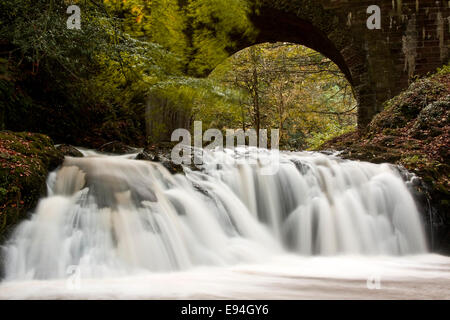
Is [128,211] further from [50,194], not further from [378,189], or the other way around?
[378,189]

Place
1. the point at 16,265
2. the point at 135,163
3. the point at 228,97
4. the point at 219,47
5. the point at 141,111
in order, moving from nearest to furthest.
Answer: the point at 16,265 → the point at 135,163 → the point at 228,97 → the point at 141,111 → the point at 219,47

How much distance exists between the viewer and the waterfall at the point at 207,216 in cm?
457

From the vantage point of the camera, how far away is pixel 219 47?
12.1 m

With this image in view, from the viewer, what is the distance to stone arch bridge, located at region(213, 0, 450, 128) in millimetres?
11836

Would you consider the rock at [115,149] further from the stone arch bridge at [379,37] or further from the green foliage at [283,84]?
the green foliage at [283,84]

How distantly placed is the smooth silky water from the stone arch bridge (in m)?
5.04

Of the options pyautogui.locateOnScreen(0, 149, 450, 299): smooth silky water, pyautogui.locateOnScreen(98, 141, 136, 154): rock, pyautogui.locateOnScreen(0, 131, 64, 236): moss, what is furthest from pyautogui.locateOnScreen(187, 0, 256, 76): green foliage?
pyautogui.locateOnScreen(0, 131, 64, 236): moss

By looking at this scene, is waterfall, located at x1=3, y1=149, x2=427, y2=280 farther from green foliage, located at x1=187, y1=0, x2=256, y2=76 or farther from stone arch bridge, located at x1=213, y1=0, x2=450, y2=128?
stone arch bridge, located at x1=213, y1=0, x2=450, y2=128

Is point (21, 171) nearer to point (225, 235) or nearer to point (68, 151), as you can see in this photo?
point (68, 151)

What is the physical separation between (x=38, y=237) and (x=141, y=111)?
6.91 metres

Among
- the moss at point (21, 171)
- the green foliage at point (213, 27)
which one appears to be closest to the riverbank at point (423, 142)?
the green foliage at point (213, 27)

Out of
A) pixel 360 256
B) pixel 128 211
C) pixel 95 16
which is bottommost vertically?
pixel 360 256
